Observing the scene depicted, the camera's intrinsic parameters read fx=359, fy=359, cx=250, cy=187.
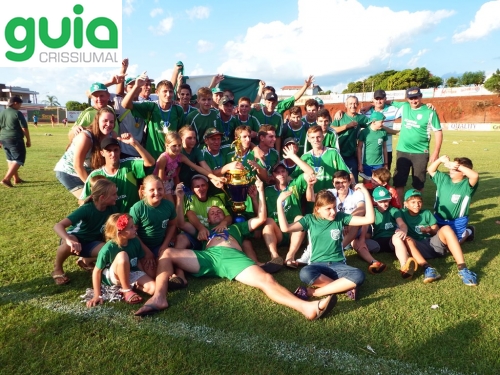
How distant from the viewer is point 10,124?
9.04 meters

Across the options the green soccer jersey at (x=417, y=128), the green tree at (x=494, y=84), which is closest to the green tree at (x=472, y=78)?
the green tree at (x=494, y=84)

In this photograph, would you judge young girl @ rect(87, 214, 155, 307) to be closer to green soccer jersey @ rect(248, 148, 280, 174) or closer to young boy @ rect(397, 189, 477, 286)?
green soccer jersey @ rect(248, 148, 280, 174)

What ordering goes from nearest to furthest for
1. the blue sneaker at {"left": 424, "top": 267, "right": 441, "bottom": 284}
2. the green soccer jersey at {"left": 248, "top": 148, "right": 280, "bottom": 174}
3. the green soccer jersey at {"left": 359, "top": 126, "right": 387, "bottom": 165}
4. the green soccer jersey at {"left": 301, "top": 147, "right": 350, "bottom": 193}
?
the blue sneaker at {"left": 424, "top": 267, "right": 441, "bottom": 284} → the green soccer jersey at {"left": 301, "top": 147, "right": 350, "bottom": 193} → the green soccer jersey at {"left": 248, "top": 148, "right": 280, "bottom": 174} → the green soccer jersey at {"left": 359, "top": 126, "right": 387, "bottom": 165}

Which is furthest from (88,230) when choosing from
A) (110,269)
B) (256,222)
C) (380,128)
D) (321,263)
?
(380,128)

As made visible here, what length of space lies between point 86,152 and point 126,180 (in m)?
0.59

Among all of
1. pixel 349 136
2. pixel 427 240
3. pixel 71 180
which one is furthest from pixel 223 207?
pixel 349 136

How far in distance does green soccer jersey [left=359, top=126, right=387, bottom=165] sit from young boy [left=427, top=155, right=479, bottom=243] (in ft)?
5.33

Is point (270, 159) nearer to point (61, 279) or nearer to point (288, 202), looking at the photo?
point (288, 202)

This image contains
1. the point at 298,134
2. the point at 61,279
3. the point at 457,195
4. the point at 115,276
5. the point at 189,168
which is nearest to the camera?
the point at 115,276

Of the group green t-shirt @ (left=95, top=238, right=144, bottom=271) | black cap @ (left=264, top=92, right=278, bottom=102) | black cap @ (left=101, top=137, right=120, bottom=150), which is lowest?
green t-shirt @ (left=95, top=238, right=144, bottom=271)

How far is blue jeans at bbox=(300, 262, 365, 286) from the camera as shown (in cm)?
359

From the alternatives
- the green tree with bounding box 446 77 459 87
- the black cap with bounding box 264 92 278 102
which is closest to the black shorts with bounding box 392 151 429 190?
the black cap with bounding box 264 92 278 102

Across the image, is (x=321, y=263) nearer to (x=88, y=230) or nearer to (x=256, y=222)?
(x=256, y=222)

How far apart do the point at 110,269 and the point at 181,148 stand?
187 centimetres
